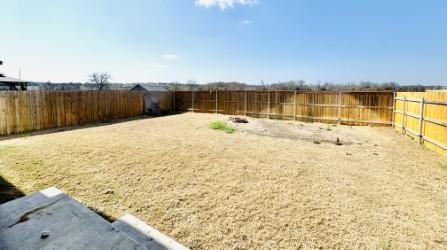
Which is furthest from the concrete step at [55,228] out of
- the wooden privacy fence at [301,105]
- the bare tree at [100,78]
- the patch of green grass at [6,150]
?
the bare tree at [100,78]

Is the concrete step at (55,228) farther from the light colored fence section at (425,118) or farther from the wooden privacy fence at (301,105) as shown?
the wooden privacy fence at (301,105)

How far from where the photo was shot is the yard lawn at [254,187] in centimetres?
256

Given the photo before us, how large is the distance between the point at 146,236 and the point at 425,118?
8.06m

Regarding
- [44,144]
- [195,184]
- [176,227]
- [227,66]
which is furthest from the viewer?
[227,66]

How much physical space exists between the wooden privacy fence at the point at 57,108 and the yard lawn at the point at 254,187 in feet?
7.88

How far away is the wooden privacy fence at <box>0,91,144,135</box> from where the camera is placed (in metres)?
8.19

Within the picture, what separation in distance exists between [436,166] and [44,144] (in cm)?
945

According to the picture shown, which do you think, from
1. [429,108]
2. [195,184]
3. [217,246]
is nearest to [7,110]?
[195,184]

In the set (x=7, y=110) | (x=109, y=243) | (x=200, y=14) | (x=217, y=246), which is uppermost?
(x=200, y=14)

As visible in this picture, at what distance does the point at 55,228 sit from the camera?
6.44 feet

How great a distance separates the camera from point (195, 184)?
3816mm

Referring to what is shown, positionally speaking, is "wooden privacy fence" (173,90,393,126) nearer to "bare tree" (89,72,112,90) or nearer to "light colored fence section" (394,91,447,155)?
"light colored fence section" (394,91,447,155)

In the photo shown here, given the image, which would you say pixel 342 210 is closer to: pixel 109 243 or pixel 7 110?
pixel 109 243

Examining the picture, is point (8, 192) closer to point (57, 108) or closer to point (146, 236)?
point (146, 236)
